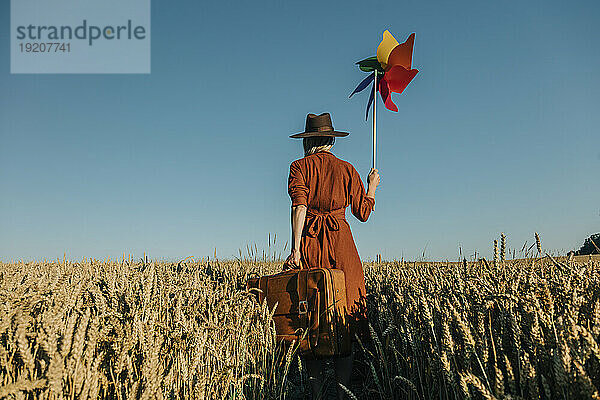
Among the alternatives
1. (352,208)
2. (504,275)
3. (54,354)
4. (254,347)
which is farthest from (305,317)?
(54,354)

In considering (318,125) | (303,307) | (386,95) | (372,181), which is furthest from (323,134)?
(303,307)

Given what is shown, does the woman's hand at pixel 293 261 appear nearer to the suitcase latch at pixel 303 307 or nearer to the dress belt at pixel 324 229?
the dress belt at pixel 324 229

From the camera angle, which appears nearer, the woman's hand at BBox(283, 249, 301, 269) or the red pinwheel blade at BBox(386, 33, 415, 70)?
the woman's hand at BBox(283, 249, 301, 269)

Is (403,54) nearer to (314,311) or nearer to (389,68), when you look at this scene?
(389,68)

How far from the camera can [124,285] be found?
3516 millimetres

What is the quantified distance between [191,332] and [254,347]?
992mm

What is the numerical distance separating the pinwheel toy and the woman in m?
0.61

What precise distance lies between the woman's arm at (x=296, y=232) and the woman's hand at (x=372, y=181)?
68 centimetres

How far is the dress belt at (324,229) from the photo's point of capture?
13.1 feet

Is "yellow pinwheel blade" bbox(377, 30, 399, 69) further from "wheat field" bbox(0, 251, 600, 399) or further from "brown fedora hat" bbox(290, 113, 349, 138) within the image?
"wheat field" bbox(0, 251, 600, 399)

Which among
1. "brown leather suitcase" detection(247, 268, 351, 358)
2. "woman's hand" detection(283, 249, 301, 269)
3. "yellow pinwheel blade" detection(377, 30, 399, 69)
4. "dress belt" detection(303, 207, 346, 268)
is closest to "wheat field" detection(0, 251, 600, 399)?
"brown leather suitcase" detection(247, 268, 351, 358)

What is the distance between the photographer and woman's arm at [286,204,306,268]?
398 centimetres

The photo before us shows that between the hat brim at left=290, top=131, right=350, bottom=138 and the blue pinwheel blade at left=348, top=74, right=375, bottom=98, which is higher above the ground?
the blue pinwheel blade at left=348, top=74, right=375, bottom=98

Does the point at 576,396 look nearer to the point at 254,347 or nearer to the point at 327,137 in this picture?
the point at 254,347
